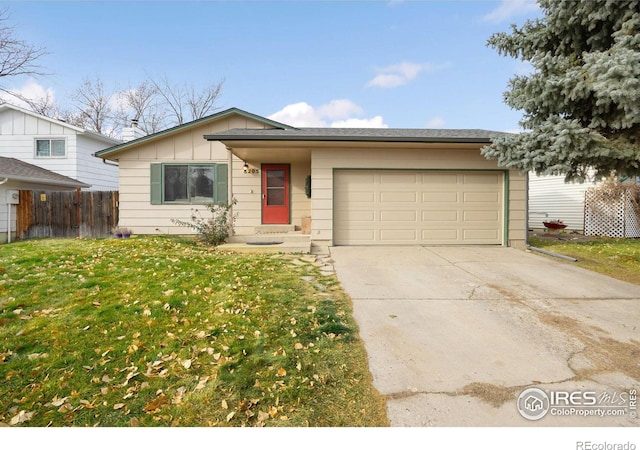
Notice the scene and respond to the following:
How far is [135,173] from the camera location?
33.4 ft

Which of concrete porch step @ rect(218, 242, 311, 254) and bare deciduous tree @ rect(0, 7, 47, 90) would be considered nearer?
concrete porch step @ rect(218, 242, 311, 254)

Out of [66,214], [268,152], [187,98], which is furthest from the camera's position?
[187,98]

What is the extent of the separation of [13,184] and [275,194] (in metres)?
8.96

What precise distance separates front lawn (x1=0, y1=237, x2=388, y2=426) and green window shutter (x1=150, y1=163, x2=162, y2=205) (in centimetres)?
529

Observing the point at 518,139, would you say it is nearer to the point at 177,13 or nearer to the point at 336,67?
the point at 177,13

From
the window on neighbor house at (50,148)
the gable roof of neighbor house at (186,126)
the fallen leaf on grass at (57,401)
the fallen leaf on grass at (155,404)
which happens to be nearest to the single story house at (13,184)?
the window on neighbor house at (50,148)

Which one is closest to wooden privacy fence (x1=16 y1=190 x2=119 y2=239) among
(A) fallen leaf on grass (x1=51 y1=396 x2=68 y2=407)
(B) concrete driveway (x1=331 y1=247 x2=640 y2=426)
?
(B) concrete driveway (x1=331 y1=247 x2=640 y2=426)

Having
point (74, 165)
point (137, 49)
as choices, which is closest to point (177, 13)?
point (137, 49)

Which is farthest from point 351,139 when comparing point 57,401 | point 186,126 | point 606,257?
point 57,401

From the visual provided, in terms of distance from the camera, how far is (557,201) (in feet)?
47.9

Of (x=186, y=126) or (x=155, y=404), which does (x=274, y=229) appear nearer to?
(x=186, y=126)

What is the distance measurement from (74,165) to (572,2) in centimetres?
1685

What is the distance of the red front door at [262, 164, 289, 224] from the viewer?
10.4 metres

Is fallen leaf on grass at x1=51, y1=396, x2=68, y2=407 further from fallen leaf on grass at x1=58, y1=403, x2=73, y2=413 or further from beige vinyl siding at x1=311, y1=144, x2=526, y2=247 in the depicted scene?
beige vinyl siding at x1=311, y1=144, x2=526, y2=247
